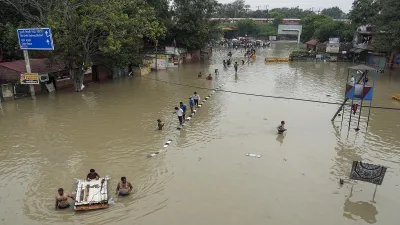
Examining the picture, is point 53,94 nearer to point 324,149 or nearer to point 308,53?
point 324,149

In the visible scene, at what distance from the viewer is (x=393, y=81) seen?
31.8 meters

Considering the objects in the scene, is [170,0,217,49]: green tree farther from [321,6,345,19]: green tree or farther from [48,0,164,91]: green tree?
[321,6,345,19]: green tree

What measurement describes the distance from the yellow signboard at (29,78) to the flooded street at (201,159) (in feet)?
4.68

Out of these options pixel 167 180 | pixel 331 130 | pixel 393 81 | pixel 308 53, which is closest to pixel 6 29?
pixel 167 180

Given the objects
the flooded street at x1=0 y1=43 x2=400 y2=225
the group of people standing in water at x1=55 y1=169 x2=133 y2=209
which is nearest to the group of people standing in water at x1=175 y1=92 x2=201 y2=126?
the flooded street at x1=0 y1=43 x2=400 y2=225

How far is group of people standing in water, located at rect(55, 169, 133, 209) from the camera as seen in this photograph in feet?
31.4

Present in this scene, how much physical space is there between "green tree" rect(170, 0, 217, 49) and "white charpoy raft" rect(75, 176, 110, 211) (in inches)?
1308

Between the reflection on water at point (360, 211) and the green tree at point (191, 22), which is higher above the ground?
the green tree at point (191, 22)

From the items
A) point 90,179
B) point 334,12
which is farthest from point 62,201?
point 334,12

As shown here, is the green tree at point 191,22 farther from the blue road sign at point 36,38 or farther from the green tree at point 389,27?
the blue road sign at point 36,38

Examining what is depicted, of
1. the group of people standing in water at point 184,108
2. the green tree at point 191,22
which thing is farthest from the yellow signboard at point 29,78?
the green tree at point 191,22

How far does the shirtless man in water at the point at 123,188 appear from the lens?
1027cm

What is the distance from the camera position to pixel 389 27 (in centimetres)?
3416

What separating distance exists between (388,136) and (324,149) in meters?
4.38
